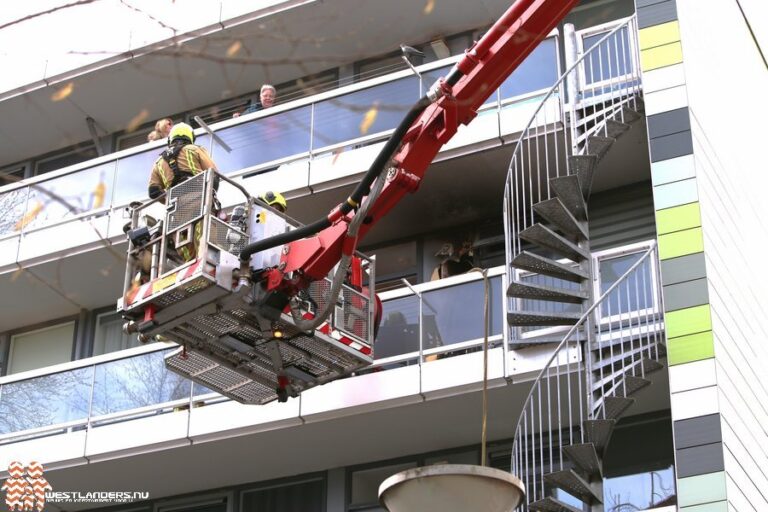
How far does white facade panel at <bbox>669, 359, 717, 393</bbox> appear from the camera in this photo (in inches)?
580

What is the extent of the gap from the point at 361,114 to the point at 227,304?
5.58 meters

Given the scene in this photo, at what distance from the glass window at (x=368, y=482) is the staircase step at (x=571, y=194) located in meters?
3.88

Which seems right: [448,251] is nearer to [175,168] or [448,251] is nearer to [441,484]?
[175,168]

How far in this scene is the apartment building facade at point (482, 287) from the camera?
51.3ft

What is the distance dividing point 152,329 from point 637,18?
22.9 feet

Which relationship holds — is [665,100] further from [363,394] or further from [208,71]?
[208,71]

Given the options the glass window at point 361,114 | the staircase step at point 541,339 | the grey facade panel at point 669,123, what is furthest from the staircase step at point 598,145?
the glass window at point 361,114

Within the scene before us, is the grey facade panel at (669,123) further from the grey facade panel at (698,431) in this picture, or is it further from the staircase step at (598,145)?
the grey facade panel at (698,431)

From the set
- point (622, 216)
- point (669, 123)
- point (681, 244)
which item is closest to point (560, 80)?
point (669, 123)

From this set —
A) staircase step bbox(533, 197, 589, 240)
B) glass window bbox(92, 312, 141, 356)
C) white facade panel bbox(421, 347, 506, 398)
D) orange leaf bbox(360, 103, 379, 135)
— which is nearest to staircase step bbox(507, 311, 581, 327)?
white facade panel bbox(421, 347, 506, 398)

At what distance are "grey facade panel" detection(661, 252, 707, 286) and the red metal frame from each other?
2671mm

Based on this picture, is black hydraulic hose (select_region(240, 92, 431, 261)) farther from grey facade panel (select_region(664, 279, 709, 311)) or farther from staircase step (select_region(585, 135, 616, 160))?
grey facade panel (select_region(664, 279, 709, 311))

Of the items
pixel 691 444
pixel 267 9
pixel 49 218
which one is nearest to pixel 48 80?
pixel 49 218

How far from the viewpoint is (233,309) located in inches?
592
